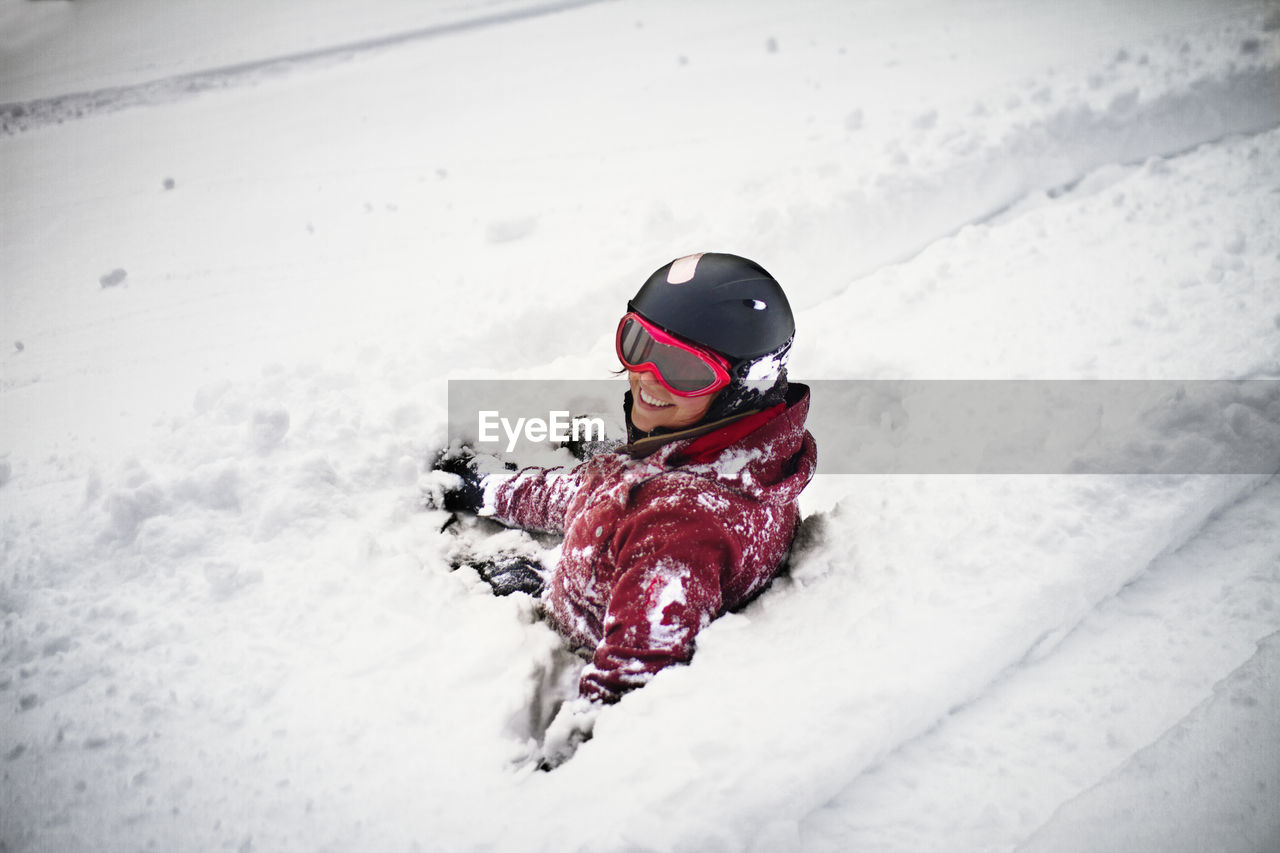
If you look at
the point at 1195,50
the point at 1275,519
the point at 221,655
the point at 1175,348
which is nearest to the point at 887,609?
the point at 1275,519

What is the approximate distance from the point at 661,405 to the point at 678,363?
0.17 metres

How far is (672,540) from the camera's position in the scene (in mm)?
2029

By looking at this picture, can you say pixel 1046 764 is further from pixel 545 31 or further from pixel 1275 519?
pixel 545 31

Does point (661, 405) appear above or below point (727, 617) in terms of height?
above

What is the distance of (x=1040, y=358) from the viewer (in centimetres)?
317

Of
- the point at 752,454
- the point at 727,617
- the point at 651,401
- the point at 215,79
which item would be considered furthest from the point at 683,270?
the point at 215,79

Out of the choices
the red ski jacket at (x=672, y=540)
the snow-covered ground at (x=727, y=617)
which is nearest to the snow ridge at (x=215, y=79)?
the snow-covered ground at (x=727, y=617)

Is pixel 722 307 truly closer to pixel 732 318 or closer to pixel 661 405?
pixel 732 318

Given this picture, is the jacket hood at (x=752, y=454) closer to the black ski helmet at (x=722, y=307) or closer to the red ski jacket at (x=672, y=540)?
the red ski jacket at (x=672, y=540)

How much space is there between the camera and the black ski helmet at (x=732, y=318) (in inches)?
86.4

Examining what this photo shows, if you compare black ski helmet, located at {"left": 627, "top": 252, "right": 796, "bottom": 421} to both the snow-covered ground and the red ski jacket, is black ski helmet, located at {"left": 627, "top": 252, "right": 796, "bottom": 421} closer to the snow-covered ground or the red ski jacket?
the red ski jacket

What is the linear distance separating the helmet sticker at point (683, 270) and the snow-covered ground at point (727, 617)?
3.77ft

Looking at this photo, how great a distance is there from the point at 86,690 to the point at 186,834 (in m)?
0.73

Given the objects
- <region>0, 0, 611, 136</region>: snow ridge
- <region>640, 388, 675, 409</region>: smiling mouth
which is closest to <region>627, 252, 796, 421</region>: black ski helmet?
<region>640, 388, 675, 409</region>: smiling mouth
